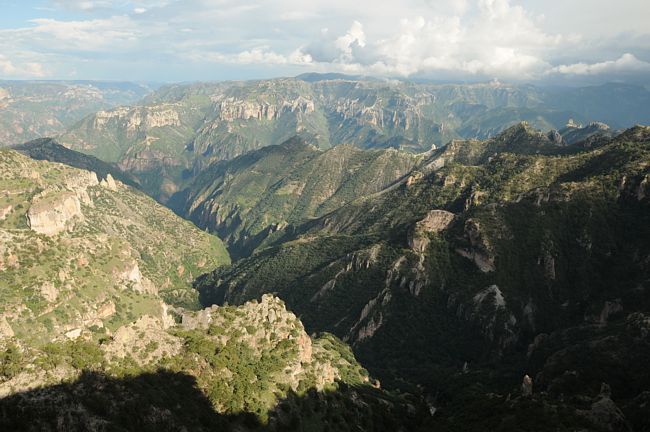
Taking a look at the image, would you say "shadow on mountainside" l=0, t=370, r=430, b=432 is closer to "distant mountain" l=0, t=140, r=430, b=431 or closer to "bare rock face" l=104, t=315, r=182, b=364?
"distant mountain" l=0, t=140, r=430, b=431

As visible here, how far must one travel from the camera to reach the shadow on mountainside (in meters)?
68.0

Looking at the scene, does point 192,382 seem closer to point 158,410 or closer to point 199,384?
point 199,384

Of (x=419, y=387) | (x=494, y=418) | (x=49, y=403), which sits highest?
(x=49, y=403)

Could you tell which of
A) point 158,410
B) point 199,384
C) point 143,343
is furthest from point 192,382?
point 158,410

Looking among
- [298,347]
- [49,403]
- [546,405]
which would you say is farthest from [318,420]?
[49,403]

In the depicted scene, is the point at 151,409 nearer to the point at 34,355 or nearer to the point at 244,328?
the point at 34,355

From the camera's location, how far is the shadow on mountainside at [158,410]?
68.0 m

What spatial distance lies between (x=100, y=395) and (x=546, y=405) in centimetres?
9745

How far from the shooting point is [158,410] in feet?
272

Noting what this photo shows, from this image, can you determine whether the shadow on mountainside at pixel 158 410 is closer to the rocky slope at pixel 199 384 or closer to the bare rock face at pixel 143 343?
the rocky slope at pixel 199 384

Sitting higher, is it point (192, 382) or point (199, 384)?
point (192, 382)

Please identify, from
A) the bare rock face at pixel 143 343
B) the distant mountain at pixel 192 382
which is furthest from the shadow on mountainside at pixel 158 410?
the bare rock face at pixel 143 343

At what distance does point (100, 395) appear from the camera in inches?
3093

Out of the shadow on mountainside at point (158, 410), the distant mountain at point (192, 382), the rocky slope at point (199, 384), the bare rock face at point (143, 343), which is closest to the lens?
the shadow on mountainside at point (158, 410)
